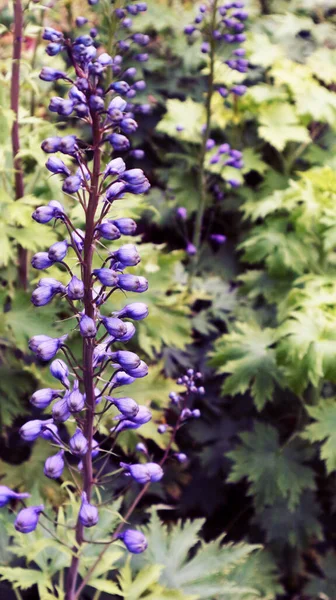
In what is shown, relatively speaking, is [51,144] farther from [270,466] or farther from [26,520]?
[270,466]

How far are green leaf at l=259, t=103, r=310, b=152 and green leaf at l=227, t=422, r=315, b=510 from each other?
1954 mm

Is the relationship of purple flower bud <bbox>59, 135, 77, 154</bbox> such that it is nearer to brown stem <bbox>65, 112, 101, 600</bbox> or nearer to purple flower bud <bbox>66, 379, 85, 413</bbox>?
brown stem <bbox>65, 112, 101, 600</bbox>

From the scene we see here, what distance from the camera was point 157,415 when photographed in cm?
274

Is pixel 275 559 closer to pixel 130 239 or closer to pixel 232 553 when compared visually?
pixel 232 553

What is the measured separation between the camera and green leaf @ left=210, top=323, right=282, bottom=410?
9.39ft

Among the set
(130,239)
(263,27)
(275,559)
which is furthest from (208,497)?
(263,27)

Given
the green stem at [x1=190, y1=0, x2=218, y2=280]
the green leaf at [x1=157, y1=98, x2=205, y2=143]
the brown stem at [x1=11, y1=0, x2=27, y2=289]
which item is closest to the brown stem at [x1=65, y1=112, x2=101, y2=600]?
the brown stem at [x1=11, y1=0, x2=27, y2=289]

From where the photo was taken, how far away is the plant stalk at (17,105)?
2.44 metres

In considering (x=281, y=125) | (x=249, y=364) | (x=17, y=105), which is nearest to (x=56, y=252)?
(x=17, y=105)

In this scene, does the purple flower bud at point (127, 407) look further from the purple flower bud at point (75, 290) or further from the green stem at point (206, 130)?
the green stem at point (206, 130)

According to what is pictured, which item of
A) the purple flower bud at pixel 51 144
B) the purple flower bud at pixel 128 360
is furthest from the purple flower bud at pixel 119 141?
the purple flower bud at pixel 128 360

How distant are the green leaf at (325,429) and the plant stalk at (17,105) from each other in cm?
157

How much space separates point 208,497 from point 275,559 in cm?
51

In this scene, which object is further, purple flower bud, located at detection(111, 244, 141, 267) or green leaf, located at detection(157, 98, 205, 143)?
green leaf, located at detection(157, 98, 205, 143)
